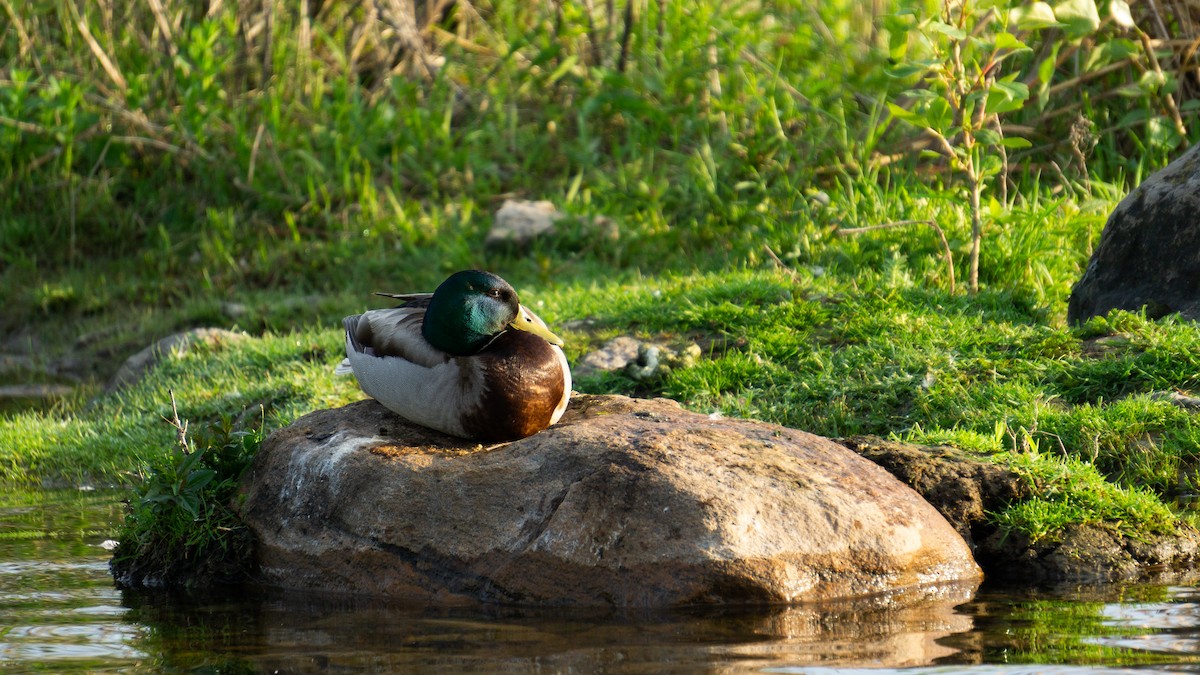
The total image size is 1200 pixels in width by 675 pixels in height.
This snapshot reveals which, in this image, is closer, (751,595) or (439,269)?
(751,595)

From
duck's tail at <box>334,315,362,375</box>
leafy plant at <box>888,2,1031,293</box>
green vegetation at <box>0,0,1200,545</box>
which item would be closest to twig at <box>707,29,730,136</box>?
green vegetation at <box>0,0,1200,545</box>

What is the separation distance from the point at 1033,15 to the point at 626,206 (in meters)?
4.11

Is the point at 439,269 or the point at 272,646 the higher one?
the point at 272,646

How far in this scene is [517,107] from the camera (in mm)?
11281

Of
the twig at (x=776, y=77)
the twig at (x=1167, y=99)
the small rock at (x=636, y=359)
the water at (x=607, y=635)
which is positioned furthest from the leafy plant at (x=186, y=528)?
the twig at (x=1167, y=99)

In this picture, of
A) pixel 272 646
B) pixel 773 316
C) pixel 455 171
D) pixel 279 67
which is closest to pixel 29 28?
pixel 279 67

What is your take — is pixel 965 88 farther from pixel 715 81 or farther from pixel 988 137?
pixel 715 81

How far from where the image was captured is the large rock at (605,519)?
13.0 ft

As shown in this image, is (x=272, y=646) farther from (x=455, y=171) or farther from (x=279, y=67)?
(x=279, y=67)

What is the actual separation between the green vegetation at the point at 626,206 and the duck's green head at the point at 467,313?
82cm

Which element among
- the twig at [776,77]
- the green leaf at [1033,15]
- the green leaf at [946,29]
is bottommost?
the twig at [776,77]

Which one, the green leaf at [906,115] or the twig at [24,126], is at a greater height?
the green leaf at [906,115]

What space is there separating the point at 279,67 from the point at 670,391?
597 centimetres

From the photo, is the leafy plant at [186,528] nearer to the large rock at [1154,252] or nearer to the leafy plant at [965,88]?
the leafy plant at [965,88]
